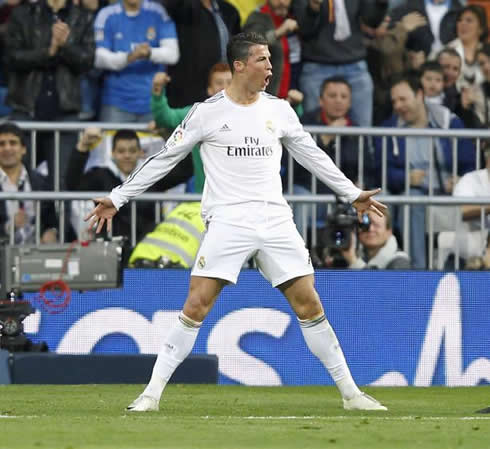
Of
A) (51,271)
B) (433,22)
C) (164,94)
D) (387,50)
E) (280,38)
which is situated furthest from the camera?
(433,22)

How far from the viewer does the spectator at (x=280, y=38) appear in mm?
14758

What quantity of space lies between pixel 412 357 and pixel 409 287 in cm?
63

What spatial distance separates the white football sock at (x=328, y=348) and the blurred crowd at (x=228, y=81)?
13.5 ft

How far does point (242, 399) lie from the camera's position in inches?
432

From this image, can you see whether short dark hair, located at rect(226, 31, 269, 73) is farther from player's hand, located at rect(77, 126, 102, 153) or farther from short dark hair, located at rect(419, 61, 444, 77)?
short dark hair, located at rect(419, 61, 444, 77)

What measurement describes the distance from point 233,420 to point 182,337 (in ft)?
2.68

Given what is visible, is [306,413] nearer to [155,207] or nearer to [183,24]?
[155,207]

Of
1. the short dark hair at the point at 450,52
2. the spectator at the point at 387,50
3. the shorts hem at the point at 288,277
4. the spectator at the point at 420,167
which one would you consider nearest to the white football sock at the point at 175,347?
the shorts hem at the point at 288,277

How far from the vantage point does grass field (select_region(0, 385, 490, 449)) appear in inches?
283

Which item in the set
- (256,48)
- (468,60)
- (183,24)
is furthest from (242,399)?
(468,60)

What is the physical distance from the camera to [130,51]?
1476cm

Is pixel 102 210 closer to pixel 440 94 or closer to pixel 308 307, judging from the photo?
pixel 308 307

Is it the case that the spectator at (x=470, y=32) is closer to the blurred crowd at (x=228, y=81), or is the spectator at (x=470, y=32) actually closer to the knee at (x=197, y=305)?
the blurred crowd at (x=228, y=81)

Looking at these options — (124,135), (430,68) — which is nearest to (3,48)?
(124,135)
